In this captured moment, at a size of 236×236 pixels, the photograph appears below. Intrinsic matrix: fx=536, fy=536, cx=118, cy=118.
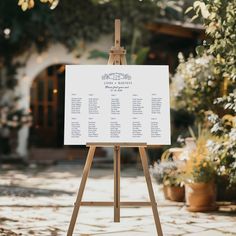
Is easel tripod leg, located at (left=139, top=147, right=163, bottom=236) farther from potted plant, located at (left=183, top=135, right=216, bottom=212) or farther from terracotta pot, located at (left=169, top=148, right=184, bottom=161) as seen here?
terracotta pot, located at (left=169, top=148, right=184, bottom=161)

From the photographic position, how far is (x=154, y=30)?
1577cm

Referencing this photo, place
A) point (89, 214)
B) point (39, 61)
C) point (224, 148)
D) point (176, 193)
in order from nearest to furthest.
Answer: point (224, 148) < point (89, 214) < point (176, 193) < point (39, 61)

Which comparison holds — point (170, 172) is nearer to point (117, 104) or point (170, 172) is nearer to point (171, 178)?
point (171, 178)

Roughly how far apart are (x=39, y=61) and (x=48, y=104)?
1.43m

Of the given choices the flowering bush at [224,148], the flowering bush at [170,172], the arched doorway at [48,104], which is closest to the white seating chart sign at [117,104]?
the flowering bush at [224,148]

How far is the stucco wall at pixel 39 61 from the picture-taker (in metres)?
15.1

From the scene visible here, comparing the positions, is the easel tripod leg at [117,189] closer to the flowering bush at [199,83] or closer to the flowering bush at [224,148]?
the flowering bush at [224,148]

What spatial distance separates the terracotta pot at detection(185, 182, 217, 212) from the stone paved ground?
0.50 ft

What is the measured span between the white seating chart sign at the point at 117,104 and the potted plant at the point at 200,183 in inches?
75.2

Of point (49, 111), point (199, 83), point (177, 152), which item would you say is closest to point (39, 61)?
point (49, 111)

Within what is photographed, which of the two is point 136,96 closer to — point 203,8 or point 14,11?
point 203,8

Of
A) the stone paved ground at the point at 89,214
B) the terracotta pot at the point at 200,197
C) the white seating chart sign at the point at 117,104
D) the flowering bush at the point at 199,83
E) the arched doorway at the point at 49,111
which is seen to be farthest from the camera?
the arched doorway at the point at 49,111

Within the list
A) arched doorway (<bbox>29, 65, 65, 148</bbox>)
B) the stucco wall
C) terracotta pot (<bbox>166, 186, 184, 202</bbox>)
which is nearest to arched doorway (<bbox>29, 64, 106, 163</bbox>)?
arched doorway (<bbox>29, 65, 65, 148</bbox>)

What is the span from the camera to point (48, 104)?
16078 mm
